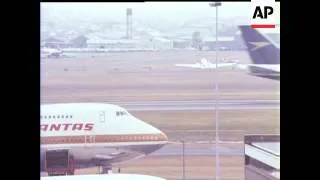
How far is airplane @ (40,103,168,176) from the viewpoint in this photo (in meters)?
2.89

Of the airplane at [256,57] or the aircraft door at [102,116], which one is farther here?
the aircraft door at [102,116]

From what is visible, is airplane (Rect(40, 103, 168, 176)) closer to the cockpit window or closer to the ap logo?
the cockpit window

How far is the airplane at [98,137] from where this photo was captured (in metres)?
2.89

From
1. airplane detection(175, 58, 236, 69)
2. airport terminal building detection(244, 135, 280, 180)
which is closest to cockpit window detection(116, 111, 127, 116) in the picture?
airplane detection(175, 58, 236, 69)

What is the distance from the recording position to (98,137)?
3.25 m

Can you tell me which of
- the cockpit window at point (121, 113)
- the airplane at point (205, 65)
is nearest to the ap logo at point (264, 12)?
the airplane at point (205, 65)

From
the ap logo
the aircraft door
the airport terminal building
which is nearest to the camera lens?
the ap logo

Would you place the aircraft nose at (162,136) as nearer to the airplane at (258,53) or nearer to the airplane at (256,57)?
the airplane at (256,57)

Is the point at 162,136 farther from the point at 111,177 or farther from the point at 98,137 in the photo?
the point at 111,177

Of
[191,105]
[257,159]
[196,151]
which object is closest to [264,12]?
[257,159]

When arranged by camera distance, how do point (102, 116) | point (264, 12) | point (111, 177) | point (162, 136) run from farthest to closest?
point (162, 136)
point (102, 116)
point (111, 177)
point (264, 12)

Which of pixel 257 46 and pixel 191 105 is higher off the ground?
pixel 257 46
